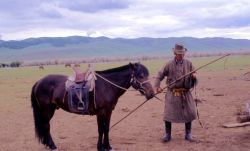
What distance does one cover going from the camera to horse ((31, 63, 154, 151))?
320 inches

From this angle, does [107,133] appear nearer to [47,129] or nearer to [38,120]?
[47,129]

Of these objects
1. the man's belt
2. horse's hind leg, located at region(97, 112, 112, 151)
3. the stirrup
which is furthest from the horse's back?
the man's belt

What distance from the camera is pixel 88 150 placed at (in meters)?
8.69

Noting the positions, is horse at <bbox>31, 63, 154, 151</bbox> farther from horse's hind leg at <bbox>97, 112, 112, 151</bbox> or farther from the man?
the man

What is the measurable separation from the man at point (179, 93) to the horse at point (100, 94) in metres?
0.77

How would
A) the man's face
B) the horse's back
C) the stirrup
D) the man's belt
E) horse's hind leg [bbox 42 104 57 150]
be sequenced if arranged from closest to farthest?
1. the stirrup
2. the horse's back
3. horse's hind leg [bbox 42 104 57 150]
4. the man's face
5. the man's belt

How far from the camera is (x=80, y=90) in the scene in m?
8.16

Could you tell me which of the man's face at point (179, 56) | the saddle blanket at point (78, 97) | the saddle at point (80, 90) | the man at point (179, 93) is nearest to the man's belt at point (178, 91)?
the man at point (179, 93)

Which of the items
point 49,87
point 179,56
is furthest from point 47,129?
point 179,56

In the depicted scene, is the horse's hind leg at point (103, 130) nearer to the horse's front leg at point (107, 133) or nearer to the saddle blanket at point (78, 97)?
the horse's front leg at point (107, 133)

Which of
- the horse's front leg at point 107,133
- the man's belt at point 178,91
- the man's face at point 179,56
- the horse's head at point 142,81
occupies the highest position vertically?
the man's face at point 179,56

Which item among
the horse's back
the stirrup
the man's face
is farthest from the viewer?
the man's face

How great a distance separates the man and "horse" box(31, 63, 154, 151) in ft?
2.54

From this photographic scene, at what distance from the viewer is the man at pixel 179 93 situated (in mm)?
8867
